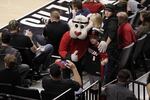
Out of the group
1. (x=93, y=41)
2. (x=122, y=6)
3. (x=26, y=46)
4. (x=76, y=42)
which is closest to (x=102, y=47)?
(x=93, y=41)

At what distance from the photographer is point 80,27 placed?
30.3 ft

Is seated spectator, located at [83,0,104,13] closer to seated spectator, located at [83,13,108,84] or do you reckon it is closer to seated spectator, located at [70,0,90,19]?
seated spectator, located at [70,0,90,19]

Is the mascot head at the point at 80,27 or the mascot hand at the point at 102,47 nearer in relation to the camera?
the mascot hand at the point at 102,47

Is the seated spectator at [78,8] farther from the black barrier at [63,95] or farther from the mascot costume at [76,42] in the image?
the black barrier at [63,95]

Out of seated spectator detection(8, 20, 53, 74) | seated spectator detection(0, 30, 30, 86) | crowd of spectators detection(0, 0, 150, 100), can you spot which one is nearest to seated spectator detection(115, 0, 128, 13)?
crowd of spectators detection(0, 0, 150, 100)

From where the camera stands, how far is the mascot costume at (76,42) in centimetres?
916

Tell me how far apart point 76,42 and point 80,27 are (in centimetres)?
27

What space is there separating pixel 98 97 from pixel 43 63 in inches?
101

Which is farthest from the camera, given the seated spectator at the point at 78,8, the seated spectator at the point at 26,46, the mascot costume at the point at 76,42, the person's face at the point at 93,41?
the seated spectator at the point at 78,8

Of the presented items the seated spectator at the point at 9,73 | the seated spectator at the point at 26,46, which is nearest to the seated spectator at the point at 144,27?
the seated spectator at the point at 26,46

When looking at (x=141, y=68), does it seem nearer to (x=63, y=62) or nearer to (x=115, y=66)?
(x=115, y=66)

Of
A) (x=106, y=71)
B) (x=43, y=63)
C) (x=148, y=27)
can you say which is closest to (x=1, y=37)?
(x=43, y=63)

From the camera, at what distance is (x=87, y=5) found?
12352 mm

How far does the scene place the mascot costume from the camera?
30.0ft
